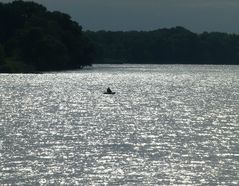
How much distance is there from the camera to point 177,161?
58844 mm

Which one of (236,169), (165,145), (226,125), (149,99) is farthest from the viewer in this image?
(149,99)

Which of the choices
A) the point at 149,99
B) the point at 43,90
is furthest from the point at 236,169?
the point at 43,90

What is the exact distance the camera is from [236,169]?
Answer: 180ft

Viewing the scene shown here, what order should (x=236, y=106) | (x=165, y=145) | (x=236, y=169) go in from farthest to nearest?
(x=236, y=106), (x=165, y=145), (x=236, y=169)

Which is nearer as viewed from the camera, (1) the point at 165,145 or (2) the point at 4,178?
(2) the point at 4,178

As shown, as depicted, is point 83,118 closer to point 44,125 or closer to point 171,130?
point 44,125

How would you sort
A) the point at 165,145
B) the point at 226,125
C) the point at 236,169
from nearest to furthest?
the point at 236,169, the point at 165,145, the point at 226,125

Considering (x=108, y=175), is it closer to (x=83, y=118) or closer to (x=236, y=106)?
(x=83, y=118)

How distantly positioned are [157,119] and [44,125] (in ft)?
54.8

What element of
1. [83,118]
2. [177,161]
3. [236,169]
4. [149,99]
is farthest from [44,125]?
[149,99]

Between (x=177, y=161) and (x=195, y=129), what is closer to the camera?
(x=177, y=161)

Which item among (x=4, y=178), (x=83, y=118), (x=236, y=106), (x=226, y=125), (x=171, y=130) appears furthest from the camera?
(x=236, y=106)

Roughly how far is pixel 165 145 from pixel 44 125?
21.1 meters

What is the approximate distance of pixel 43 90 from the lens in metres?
162
